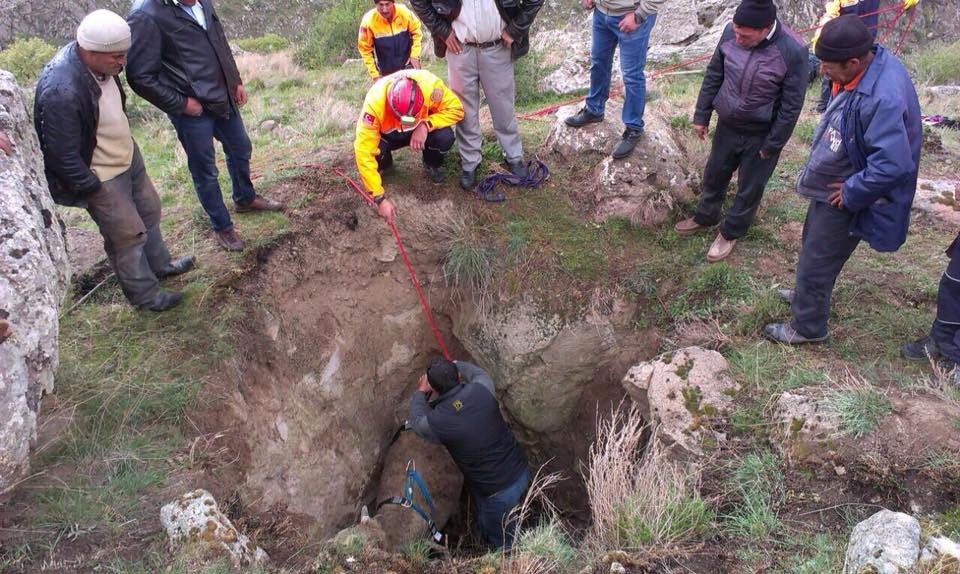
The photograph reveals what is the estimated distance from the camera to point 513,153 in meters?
5.43

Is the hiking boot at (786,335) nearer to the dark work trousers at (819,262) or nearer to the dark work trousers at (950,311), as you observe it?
the dark work trousers at (819,262)

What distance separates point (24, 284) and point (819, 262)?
4.36m

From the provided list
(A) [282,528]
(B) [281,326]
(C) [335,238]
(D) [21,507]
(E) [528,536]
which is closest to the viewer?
(D) [21,507]

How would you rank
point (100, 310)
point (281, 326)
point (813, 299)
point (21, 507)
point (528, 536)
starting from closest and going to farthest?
1. point (21, 507)
2. point (528, 536)
3. point (813, 299)
4. point (100, 310)
5. point (281, 326)

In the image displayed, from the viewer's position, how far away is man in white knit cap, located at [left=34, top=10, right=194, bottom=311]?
3314mm

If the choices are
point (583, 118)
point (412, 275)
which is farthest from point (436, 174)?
point (583, 118)

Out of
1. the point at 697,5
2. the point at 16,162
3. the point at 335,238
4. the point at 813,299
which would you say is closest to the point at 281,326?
the point at 335,238

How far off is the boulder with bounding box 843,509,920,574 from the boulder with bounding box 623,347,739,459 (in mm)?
992

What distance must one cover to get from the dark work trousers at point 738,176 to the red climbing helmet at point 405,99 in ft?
7.50

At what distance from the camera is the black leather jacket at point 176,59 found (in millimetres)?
3812

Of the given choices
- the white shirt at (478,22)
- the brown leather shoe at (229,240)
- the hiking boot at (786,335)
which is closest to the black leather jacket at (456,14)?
the white shirt at (478,22)

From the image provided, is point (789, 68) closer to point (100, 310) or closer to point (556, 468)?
point (556, 468)

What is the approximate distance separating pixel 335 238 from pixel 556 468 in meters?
2.95

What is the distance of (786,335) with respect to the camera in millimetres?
4043
